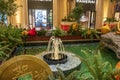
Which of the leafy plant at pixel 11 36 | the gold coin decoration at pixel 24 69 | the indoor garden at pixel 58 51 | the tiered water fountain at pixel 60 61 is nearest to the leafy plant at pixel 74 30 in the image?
the indoor garden at pixel 58 51

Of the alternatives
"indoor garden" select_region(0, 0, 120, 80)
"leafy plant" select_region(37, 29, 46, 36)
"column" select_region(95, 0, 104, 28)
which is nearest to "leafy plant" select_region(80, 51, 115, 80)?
"indoor garden" select_region(0, 0, 120, 80)

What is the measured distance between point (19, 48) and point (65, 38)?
6.93ft

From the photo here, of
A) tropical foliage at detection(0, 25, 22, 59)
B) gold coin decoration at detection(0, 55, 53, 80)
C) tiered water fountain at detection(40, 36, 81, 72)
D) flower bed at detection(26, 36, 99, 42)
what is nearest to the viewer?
gold coin decoration at detection(0, 55, 53, 80)

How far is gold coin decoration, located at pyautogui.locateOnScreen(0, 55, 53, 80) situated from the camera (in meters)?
2.09

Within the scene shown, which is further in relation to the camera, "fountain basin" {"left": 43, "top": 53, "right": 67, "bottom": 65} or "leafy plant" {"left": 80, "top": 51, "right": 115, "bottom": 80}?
"fountain basin" {"left": 43, "top": 53, "right": 67, "bottom": 65}

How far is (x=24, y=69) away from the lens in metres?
2.15

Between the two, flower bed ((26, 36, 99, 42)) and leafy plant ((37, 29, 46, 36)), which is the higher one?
leafy plant ((37, 29, 46, 36))

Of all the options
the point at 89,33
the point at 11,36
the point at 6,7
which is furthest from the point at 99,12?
the point at 11,36

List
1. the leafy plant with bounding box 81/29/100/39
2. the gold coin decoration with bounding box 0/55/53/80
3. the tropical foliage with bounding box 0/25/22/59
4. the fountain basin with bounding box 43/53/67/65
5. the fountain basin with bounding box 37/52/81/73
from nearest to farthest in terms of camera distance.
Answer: the gold coin decoration with bounding box 0/55/53/80, the fountain basin with bounding box 37/52/81/73, the fountain basin with bounding box 43/53/67/65, the tropical foliage with bounding box 0/25/22/59, the leafy plant with bounding box 81/29/100/39

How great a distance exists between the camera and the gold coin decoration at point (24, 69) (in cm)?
209

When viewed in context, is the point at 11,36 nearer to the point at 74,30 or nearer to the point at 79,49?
the point at 79,49

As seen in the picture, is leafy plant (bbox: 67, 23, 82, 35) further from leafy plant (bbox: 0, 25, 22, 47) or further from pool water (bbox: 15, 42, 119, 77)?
leafy plant (bbox: 0, 25, 22, 47)

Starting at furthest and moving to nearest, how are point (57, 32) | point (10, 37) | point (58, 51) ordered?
point (57, 32), point (10, 37), point (58, 51)

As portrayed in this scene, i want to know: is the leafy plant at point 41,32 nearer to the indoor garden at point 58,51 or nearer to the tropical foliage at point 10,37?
the indoor garden at point 58,51
